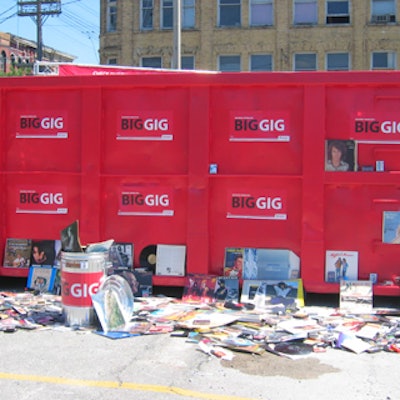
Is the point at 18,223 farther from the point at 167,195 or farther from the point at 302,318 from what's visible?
the point at 302,318

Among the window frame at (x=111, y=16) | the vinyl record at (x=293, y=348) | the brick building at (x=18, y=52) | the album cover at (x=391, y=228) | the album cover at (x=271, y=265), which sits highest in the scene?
the brick building at (x=18, y=52)

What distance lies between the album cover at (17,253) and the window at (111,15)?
87.8 feet

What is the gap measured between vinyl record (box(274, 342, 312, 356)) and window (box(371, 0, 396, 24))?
27121 mm

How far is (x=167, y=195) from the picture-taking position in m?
6.38

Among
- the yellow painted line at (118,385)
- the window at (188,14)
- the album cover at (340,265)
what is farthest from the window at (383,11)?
the yellow painted line at (118,385)

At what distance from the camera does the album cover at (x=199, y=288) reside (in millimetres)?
6133

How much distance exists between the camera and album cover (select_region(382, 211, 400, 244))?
6000 millimetres

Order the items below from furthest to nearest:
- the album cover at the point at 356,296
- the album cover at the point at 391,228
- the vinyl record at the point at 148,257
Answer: the vinyl record at the point at 148,257
the album cover at the point at 391,228
the album cover at the point at 356,296

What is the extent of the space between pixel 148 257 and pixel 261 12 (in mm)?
25348

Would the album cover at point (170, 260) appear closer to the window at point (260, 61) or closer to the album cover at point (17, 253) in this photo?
the album cover at point (17, 253)

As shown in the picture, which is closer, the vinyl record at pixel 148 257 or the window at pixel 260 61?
the vinyl record at pixel 148 257

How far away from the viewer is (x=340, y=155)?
6047mm

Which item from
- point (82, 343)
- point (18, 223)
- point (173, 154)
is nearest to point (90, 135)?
point (173, 154)

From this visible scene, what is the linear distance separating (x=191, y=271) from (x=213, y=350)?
1.68 metres
